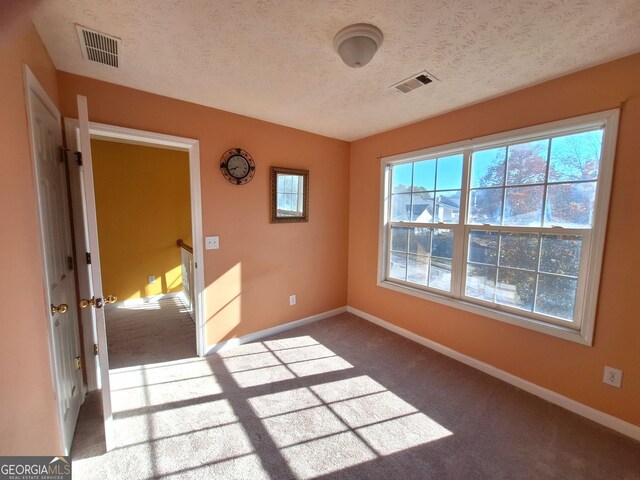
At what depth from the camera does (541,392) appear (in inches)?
79.9

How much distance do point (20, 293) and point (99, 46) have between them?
1438 mm

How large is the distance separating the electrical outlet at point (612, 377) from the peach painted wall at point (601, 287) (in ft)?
0.08

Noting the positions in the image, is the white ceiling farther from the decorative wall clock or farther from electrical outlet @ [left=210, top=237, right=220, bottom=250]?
electrical outlet @ [left=210, top=237, right=220, bottom=250]

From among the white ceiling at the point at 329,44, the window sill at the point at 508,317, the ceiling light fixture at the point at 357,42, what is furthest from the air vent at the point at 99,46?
the window sill at the point at 508,317

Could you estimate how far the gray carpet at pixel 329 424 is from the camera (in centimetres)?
146

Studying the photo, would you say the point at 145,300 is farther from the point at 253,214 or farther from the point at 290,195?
the point at 290,195

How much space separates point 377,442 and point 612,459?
1317mm

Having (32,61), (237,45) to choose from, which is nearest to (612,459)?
(237,45)

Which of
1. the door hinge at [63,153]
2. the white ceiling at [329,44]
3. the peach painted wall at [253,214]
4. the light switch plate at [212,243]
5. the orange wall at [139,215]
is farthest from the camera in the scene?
the orange wall at [139,215]

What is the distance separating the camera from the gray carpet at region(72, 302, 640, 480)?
1464mm

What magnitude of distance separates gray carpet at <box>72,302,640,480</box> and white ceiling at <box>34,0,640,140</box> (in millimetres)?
2328

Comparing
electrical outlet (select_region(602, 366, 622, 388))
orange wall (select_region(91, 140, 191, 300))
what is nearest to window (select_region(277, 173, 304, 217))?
orange wall (select_region(91, 140, 191, 300))

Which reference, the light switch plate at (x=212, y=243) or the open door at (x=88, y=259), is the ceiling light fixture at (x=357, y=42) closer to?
the open door at (x=88, y=259)

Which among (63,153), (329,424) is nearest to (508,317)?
(329,424)
